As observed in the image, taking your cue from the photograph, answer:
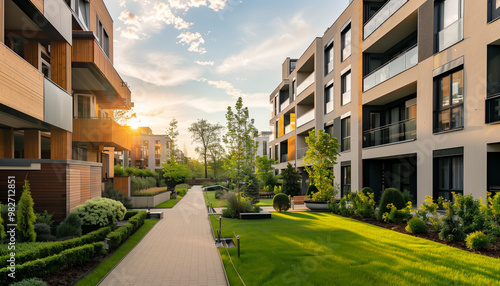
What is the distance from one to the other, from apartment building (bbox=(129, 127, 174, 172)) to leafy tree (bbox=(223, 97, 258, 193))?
52646 millimetres

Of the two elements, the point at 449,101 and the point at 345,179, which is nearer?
the point at 449,101

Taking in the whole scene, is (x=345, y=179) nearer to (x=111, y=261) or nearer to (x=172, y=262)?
(x=172, y=262)

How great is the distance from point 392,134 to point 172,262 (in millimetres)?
14703

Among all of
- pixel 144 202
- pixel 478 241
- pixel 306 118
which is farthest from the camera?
pixel 306 118

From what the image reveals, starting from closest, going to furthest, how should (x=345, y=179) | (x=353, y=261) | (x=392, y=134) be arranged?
(x=353, y=261) < (x=392, y=134) < (x=345, y=179)

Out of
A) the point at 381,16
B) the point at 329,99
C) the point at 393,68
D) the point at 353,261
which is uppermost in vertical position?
the point at 381,16

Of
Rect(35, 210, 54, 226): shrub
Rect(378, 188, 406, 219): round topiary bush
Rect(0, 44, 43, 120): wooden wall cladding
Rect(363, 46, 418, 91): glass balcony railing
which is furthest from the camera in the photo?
Rect(363, 46, 418, 91): glass balcony railing

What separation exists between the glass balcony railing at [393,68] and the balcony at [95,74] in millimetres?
15535

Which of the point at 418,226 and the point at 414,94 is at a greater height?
the point at 414,94

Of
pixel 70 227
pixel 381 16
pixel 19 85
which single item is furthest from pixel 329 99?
pixel 19 85

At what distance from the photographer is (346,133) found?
75.0 feet

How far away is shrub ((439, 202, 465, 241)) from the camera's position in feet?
31.3

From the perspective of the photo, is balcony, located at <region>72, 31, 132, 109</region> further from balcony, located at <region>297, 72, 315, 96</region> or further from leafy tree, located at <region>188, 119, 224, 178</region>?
leafy tree, located at <region>188, 119, 224, 178</region>

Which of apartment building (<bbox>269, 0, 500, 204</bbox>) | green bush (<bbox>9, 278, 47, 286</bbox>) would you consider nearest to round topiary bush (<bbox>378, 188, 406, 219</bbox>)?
apartment building (<bbox>269, 0, 500, 204</bbox>)
